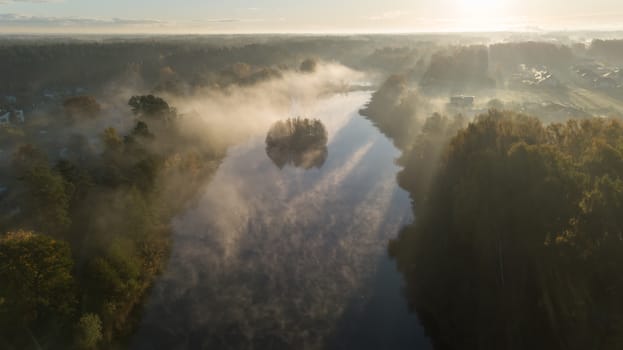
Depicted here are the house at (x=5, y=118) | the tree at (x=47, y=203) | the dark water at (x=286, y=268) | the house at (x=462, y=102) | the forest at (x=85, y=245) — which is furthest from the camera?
the house at (x=462, y=102)

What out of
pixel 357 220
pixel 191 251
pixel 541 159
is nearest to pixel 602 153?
pixel 541 159

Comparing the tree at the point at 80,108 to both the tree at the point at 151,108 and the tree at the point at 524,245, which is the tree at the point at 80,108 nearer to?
the tree at the point at 151,108

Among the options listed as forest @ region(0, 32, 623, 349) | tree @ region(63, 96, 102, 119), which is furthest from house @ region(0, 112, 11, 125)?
forest @ region(0, 32, 623, 349)

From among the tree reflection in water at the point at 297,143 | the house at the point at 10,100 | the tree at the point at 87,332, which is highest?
the house at the point at 10,100

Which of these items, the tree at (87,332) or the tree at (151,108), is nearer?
the tree at (87,332)

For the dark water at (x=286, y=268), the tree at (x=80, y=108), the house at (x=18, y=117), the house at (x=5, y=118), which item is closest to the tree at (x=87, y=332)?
the dark water at (x=286, y=268)

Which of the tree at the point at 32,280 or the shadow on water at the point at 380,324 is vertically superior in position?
the tree at the point at 32,280

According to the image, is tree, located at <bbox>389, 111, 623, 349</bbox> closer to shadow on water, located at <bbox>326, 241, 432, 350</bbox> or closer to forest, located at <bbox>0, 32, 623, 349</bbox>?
forest, located at <bbox>0, 32, 623, 349</bbox>

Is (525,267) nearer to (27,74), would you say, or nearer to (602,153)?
(602,153)
